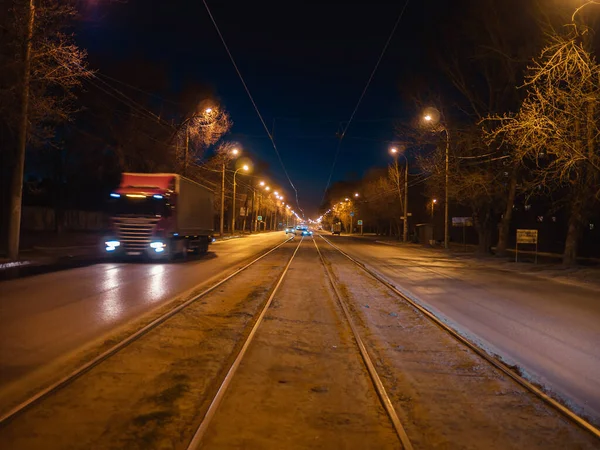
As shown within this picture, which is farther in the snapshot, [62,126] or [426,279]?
[62,126]

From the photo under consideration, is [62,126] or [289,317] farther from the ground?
[62,126]

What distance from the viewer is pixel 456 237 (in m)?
58.1

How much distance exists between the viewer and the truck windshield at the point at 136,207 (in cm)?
2214

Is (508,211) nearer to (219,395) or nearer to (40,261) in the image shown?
A: (40,261)

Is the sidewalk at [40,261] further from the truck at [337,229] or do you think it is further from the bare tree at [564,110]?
the truck at [337,229]

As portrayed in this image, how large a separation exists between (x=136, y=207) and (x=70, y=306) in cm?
1140

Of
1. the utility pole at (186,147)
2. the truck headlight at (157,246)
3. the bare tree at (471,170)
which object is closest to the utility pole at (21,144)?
the truck headlight at (157,246)

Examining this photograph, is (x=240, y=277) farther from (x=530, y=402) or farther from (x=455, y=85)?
(x=455, y=85)

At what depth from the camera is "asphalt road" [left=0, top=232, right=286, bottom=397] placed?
7.40 meters

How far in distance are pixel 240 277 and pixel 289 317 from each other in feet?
25.3

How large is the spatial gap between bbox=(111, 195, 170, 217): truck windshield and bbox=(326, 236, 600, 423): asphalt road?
33.4 feet

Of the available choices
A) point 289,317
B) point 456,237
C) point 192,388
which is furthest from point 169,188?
point 456,237

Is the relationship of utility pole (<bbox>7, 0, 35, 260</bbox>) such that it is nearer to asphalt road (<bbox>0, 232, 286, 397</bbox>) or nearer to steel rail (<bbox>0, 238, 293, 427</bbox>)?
asphalt road (<bbox>0, 232, 286, 397</bbox>)

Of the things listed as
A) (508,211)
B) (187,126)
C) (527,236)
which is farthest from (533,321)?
(187,126)
